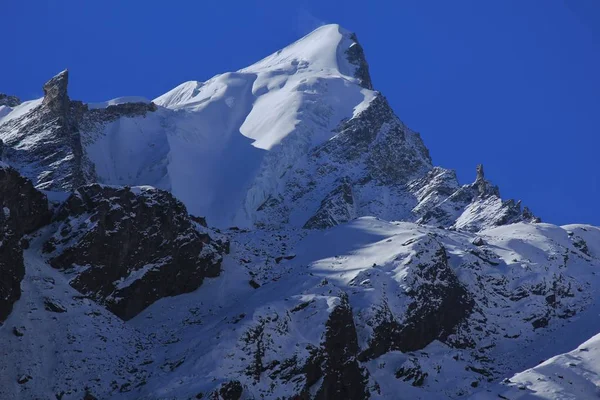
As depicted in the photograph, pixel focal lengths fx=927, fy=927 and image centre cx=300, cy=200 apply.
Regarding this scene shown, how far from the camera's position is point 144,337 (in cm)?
6912

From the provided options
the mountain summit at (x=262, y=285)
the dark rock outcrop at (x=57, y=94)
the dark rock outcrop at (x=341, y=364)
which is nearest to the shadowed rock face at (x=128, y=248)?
the mountain summit at (x=262, y=285)

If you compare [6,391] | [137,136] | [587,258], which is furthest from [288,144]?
[6,391]

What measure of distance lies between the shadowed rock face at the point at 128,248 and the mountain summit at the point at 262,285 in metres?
0.13

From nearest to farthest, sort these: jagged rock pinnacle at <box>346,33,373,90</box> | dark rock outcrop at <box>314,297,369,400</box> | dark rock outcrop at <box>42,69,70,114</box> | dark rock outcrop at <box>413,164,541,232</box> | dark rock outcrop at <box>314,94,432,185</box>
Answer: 1. dark rock outcrop at <box>314,297,369,400</box>
2. dark rock outcrop at <box>413,164,541,232</box>
3. dark rock outcrop at <box>42,69,70,114</box>
4. dark rock outcrop at <box>314,94,432,185</box>
5. jagged rock pinnacle at <box>346,33,373,90</box>

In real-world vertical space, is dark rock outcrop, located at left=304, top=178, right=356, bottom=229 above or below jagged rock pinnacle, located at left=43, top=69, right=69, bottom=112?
below

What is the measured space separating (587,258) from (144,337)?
163 ft

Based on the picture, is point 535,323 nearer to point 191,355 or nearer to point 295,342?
point 295,342

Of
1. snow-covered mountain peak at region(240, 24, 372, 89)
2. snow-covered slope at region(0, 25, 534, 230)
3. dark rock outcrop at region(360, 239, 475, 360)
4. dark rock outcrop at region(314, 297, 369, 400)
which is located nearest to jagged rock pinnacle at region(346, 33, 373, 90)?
snow-covered mountain peak at region(240, 24, 372, 89)

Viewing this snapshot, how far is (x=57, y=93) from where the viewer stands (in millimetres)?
122500

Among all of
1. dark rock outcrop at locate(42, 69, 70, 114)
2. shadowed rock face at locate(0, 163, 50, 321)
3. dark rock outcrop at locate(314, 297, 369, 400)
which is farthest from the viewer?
dark rock outcrop at locate(42, 69, 70, 114)

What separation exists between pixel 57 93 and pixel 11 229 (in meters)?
61.2

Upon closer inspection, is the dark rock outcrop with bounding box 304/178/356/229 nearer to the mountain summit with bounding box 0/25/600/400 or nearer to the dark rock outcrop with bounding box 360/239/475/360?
the mountain summit with bounding box 0/25/600/400

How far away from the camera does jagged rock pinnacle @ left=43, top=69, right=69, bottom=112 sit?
121 metres

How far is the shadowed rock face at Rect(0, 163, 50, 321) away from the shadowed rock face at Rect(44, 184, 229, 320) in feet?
13.4
